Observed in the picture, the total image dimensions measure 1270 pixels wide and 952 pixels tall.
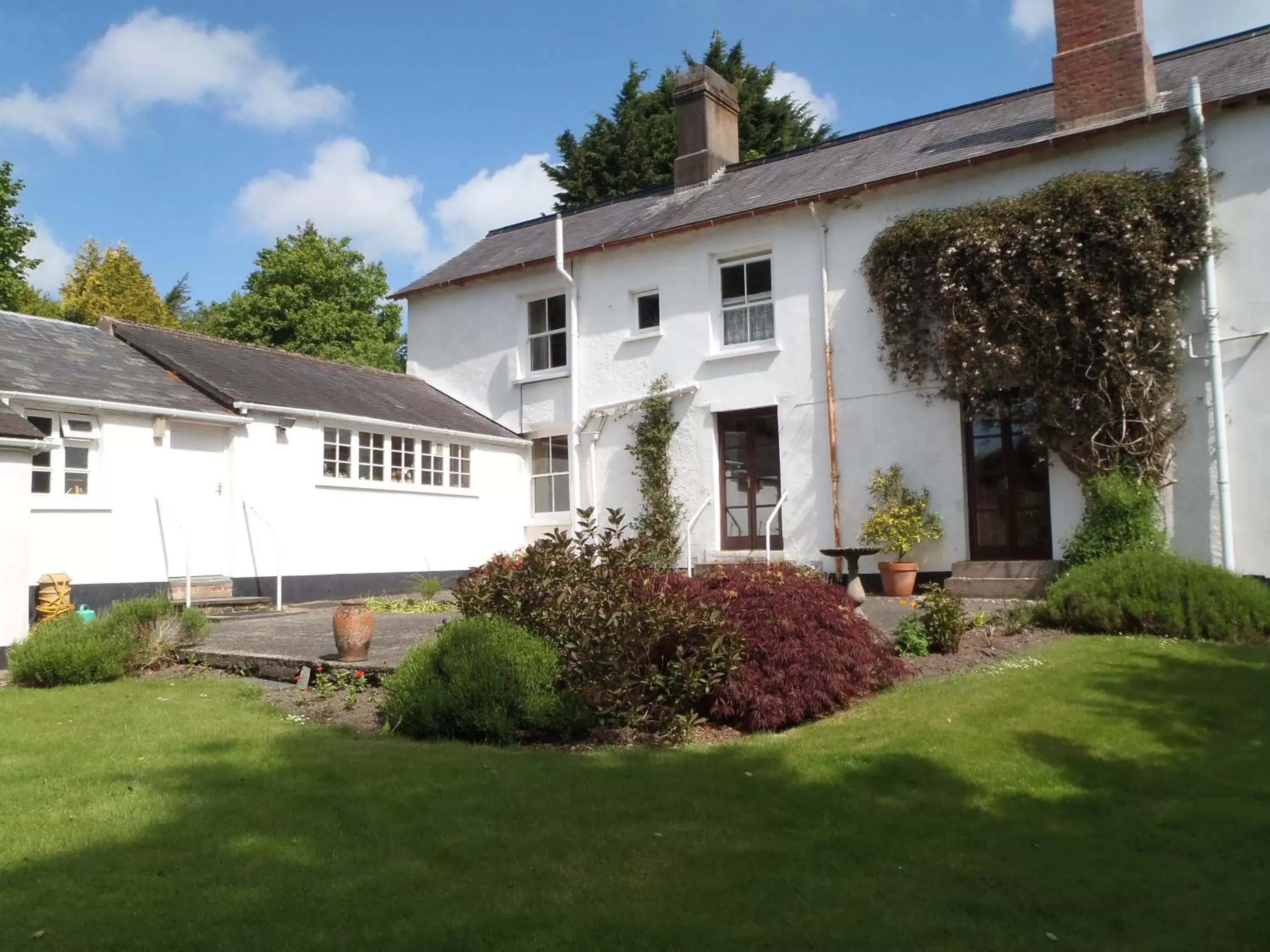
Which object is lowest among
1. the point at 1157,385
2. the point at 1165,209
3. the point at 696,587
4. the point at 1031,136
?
the point at 696,587

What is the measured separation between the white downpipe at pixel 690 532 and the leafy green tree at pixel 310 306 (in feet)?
66.4

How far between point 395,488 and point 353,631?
27.8 feet

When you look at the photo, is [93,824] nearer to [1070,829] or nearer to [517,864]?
[517,864]

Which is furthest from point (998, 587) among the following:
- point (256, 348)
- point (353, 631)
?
point (256, 348)

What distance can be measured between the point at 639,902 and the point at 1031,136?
13.1 meters

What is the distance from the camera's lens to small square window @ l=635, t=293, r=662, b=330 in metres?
17.5

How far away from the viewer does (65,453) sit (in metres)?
12.7

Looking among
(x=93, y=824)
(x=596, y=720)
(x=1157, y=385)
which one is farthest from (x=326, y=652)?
(x=1157, y=385)

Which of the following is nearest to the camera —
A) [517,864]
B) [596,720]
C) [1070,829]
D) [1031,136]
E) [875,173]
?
[517,864]

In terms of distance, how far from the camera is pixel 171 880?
402cm

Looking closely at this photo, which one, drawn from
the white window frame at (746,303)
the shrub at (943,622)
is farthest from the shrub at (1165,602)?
the white window frame at (746,303)

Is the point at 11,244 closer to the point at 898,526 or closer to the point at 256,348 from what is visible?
the point at 256,348

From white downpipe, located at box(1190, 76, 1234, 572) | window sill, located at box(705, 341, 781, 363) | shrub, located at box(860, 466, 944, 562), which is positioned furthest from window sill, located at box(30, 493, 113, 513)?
white downpipe, located at box(1190, 76, 1234, 572)

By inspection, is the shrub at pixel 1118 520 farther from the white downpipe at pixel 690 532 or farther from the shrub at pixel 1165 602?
the white downpipe at pixel 690 532
